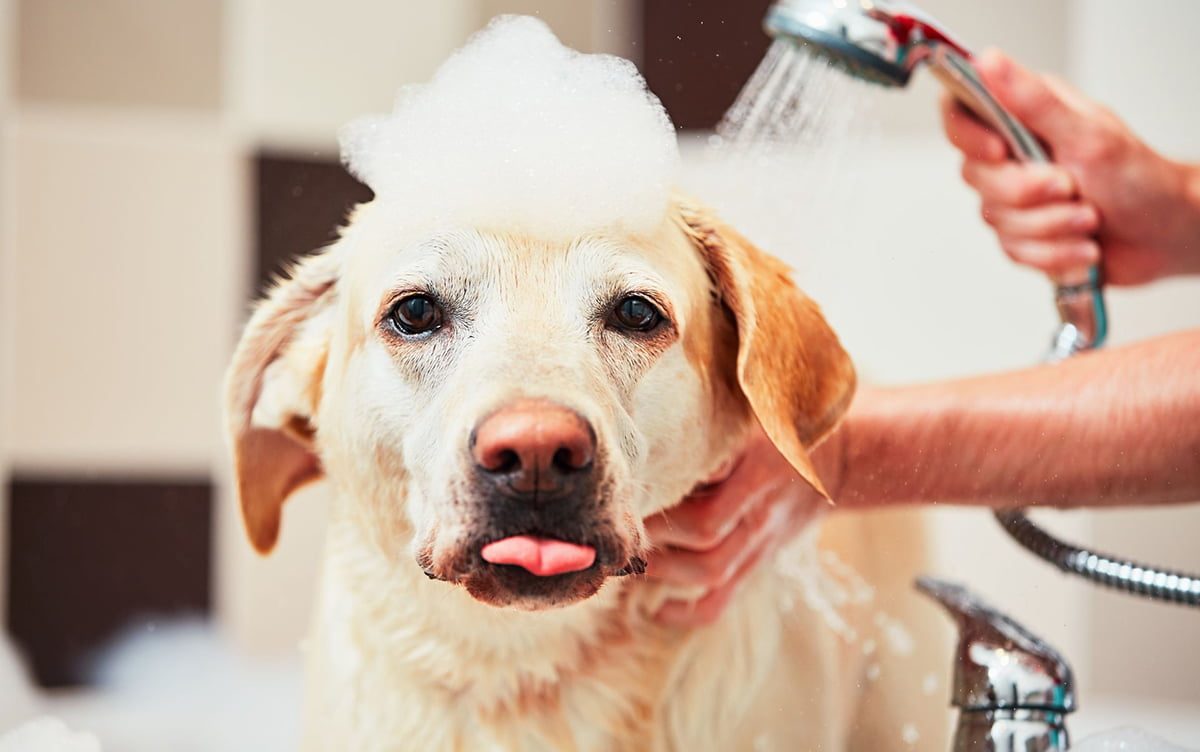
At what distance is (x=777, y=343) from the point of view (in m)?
0.65

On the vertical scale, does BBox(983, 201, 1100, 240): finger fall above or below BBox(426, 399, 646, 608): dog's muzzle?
above

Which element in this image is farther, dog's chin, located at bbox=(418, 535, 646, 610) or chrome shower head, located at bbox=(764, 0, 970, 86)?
chrome shower head, located at bbox=(764, 0, 970, 86)

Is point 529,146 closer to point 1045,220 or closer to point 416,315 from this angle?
point 416,315

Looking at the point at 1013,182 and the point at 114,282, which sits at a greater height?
the point at 1013,182

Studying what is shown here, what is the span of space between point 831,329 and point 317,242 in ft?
1.23

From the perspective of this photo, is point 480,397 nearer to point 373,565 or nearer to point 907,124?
point 373,565

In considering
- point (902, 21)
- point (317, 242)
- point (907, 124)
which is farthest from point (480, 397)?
point (907, 124)

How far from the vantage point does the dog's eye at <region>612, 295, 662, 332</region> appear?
591 mm

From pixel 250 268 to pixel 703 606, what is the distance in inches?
24.3

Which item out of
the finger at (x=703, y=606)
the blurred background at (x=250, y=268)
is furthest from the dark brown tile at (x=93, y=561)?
the finger at (x=703, y=606)

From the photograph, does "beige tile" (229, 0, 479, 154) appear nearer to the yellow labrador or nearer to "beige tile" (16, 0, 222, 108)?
"beige tile" (16, 0, 222, 108)

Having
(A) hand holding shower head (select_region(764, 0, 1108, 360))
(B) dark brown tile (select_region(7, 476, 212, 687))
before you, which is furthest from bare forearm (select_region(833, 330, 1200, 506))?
(B) dark brown tile (select_region(7, 476, 212, 687))

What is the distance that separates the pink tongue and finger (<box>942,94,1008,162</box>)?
0.52 metres

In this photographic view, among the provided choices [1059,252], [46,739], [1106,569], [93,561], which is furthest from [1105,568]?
[93,561]
